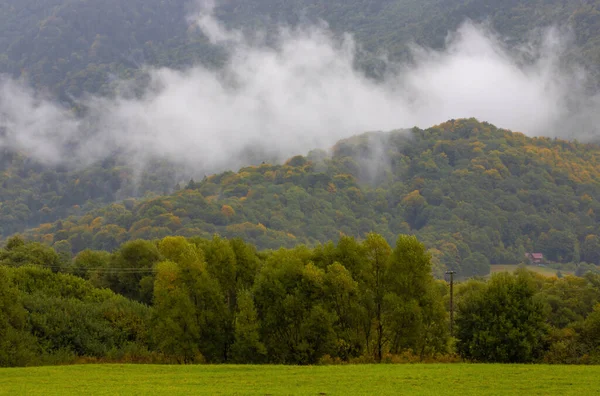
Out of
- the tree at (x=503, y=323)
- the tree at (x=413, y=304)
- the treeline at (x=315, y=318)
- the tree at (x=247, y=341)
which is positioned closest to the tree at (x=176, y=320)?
the treeline at (x=315, y=318)

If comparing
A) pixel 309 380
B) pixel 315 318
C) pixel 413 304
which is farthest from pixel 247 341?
pixel 309 380

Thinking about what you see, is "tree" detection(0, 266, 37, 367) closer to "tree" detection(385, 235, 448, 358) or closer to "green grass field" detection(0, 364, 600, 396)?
"green grass field" detection(0, 364, 600, 396)

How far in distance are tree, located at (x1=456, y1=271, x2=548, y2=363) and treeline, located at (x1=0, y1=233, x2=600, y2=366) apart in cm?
10

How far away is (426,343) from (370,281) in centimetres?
840

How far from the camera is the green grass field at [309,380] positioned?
38.7 m

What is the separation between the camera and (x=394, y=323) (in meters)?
65.4

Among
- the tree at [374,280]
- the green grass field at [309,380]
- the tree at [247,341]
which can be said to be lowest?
the green grass field at [309,380]

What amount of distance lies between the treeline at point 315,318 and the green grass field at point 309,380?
1152 cm

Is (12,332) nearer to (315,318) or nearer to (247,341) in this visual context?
(247,341)

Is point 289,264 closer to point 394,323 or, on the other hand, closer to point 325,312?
point 325,312

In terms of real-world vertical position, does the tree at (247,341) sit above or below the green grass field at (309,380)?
above

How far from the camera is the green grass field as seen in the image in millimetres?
38719

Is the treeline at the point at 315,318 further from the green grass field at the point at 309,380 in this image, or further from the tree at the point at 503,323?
the green grass field at the point at 309,380

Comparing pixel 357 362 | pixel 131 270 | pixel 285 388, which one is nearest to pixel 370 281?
pixel 357 362
